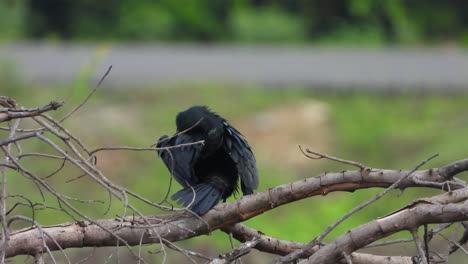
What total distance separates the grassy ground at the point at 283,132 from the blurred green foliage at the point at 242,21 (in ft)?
8.01

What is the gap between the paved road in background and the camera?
1398cm

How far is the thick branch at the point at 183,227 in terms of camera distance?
4059 millimetres

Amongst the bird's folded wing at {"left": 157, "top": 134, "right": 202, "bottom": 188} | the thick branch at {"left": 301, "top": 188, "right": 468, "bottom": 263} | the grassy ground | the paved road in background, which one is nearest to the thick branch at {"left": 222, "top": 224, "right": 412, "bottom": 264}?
the thick branch at {"left": 301, "top": 188, "right": 468, "bottom": 263}

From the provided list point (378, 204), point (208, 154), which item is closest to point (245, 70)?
point (378, 204)

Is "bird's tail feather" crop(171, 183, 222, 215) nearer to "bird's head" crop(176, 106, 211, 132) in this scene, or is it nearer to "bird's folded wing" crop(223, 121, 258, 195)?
"bird's folded wing" crop(223, 121, 258, 195)

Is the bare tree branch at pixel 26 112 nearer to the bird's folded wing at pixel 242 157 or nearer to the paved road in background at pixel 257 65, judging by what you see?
the bird's folded wing at pixel 242 157

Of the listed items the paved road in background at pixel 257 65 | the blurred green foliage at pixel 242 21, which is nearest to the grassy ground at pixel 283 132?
the paved road in background at pixel 257 65

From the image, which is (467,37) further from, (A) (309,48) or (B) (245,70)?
(B) (245,70)

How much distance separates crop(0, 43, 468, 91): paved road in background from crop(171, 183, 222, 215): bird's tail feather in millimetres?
8344

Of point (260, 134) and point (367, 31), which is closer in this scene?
point (260, 134)

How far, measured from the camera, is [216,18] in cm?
1709

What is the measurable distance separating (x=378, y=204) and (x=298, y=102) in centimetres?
290

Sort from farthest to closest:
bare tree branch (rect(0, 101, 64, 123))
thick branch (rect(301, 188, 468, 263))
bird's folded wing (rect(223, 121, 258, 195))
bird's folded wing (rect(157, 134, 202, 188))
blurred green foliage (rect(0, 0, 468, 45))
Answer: blurred green foliage (rect(0, 0, 468, 45)) → bird's folded wing (rect(157, 134, 202, 188)) → bird's folded wing (rect(223, 121, 258, 195)) → thick branch (rect(301, 188, 468, 263)) → bare tree branch (rect(0, 101, 64, 123))

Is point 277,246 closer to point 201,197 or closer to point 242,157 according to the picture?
point 201,197
